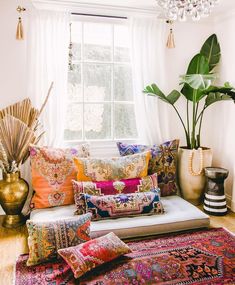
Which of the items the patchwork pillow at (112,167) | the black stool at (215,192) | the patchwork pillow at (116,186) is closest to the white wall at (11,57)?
the patchwork pillow at (112,167)

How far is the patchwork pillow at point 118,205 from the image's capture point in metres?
2.66

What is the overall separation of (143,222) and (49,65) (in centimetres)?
187

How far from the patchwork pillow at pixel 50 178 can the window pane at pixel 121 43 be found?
1.41m

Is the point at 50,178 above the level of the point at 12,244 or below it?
above

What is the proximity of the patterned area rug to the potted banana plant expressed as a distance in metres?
0.97

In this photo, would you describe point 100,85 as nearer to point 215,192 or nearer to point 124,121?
point 124,121

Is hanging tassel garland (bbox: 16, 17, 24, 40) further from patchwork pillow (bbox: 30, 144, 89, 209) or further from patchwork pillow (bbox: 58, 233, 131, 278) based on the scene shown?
patchwork pillow (bbox: 58, 233, 131, 278)

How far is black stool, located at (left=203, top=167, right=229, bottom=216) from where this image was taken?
326 cm

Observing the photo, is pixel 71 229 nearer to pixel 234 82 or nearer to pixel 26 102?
pixel 26 102

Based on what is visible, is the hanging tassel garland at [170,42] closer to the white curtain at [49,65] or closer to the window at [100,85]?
the window at [100,85]

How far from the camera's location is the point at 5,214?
10.6 feet

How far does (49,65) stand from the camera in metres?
3.17

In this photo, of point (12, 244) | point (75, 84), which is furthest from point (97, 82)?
point (12, 244)

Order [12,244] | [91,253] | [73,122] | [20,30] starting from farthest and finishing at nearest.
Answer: [73,122], [20,30], [12,244], [91,253]
